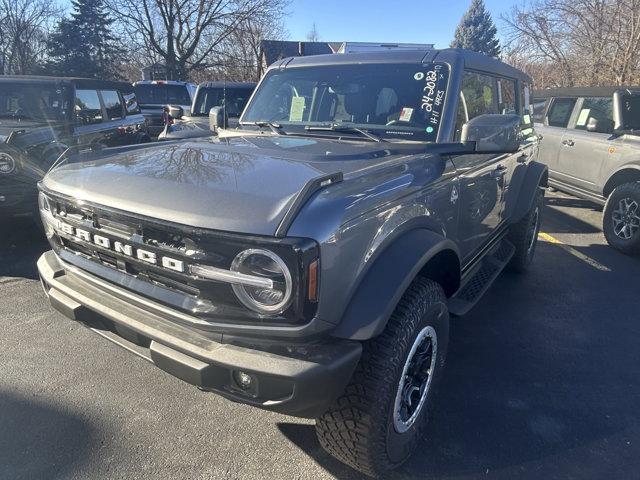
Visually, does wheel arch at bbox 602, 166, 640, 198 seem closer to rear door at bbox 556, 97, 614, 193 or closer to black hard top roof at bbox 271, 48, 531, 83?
rear door at bbox 556, 97, 614, 193

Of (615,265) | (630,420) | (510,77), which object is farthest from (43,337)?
(615,265)

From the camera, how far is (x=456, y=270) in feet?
9.07

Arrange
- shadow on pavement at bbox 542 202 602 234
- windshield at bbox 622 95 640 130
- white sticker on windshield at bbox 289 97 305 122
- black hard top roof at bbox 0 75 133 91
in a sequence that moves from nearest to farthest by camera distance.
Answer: white sticker on windshield at bbox 289 97 305 122
windshield at bbox 622 95 640 130
black hard top roof at bbox 0 75 133 91
shadow on pavement at bbox 542 202 602 234

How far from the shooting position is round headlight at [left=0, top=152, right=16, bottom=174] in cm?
493

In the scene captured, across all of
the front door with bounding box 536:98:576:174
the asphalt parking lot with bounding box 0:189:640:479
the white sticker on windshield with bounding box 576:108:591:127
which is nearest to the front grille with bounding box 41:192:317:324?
the asphalt parking lot with bounding box 0:189:640:479

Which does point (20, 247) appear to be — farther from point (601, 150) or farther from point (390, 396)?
point (601, 150)

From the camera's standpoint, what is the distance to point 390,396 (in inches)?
81.7

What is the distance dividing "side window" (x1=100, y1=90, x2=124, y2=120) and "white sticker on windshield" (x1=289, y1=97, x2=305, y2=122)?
517cm

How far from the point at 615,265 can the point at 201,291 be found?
206 inches

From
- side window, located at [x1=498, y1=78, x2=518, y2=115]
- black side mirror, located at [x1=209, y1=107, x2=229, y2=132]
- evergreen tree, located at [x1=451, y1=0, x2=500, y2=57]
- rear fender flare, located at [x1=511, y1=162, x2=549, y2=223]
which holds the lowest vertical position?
rear fender flare, located at [x1=511, y1=162, x2=549, y2=223]

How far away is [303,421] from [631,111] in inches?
245

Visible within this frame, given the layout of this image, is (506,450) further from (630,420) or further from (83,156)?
(83,156)

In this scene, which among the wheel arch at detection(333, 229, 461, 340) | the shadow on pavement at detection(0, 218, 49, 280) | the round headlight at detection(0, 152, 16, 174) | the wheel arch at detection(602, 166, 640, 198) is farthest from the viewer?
the wheel arch at detection(602, 166, 640, 198)

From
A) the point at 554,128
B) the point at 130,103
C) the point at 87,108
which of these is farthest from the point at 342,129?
the point at 130,103
